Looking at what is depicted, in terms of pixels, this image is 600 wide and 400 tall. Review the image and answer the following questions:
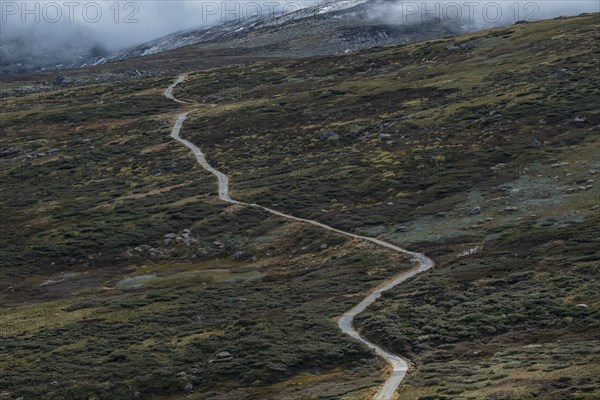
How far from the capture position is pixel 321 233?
87.2 metres

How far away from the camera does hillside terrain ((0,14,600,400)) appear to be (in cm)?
5272

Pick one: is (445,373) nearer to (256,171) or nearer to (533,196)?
(533,196)

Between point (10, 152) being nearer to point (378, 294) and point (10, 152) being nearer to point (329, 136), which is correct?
point (329, 136)

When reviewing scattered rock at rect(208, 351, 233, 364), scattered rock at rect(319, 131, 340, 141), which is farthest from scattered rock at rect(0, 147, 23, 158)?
scattered rock at rect(208, 351, 233, 364)

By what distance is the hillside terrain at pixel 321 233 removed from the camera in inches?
2076

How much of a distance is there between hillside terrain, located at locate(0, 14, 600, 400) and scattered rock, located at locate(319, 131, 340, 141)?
478mm

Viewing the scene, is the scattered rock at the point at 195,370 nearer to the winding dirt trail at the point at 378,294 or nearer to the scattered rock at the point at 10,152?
the winding dirt trail at the point at 378,294

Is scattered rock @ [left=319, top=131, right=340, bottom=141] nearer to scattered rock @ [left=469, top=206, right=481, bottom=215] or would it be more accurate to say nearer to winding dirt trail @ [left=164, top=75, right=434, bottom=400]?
winding dirt trail @ [left=164, top=75, right=434, bottom=400]

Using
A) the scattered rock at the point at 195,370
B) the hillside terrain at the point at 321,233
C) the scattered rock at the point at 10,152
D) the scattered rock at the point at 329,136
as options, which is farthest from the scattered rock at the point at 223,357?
the scattered rock at the point at 10,152

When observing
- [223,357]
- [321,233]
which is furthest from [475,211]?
[223,357]

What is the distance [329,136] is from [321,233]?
42749 mm

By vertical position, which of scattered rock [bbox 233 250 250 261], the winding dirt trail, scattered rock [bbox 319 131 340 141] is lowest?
scattered rock [bbox 233 250 250 261]

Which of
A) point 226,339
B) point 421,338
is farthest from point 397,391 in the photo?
point 226,339

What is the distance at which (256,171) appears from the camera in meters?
117
